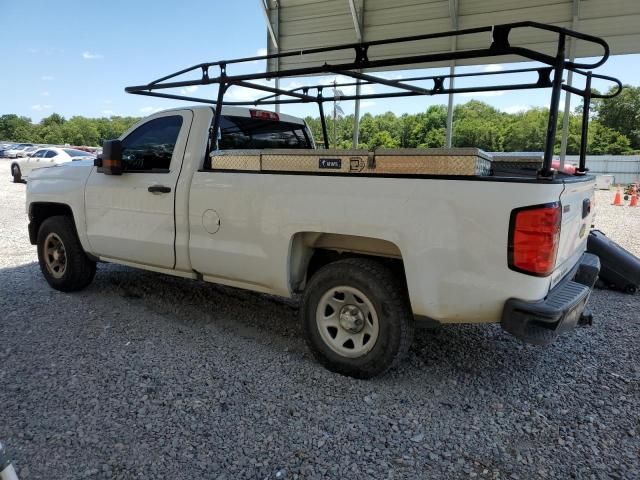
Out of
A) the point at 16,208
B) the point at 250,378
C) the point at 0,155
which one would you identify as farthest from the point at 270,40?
the point at 0,155

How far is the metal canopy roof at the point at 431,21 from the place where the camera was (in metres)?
10.9

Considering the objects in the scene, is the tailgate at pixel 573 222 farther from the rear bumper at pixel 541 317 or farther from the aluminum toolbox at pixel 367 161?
the aluminum toolbox at pixel 367 161

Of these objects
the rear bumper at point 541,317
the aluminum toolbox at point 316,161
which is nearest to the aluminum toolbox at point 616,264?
the rear bumper at point 541,317

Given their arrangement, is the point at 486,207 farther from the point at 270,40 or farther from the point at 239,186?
the point at 270,40

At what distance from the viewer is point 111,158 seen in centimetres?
437

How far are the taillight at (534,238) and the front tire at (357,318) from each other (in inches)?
32.2

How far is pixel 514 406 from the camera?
310cm

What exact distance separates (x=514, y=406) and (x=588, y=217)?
1657mm

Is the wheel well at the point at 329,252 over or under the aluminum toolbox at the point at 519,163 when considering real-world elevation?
under

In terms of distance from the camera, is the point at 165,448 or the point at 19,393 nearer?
the point at 165,448

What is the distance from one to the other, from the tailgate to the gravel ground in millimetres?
880

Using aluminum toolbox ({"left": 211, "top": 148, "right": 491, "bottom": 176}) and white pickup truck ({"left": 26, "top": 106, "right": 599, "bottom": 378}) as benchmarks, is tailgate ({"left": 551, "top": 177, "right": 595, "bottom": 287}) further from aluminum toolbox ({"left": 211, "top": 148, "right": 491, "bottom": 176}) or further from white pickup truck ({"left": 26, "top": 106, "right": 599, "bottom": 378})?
aluminum toolbox ({"left": 211, "top": 148, "right": 491, "bottom": 176})

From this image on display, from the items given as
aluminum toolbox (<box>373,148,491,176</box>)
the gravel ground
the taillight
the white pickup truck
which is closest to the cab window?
the white pickup truck

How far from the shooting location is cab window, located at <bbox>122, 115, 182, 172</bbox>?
4340 millimetres
